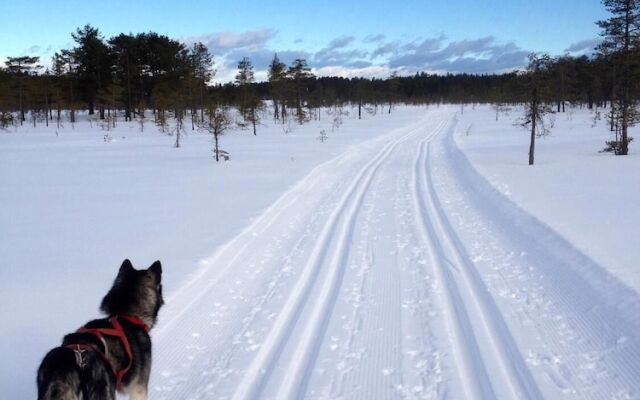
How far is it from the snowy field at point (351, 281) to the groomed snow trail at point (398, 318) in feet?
0.09

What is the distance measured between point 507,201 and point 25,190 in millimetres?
15476

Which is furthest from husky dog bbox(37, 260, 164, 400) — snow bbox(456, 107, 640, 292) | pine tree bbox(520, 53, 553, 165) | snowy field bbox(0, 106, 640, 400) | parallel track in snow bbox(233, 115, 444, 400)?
pine tree bbox(520, 53, 553, 165)

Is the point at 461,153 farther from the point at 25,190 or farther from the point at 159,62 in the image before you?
the point at 159,62

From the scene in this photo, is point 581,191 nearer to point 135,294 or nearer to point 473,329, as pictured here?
point 473,329

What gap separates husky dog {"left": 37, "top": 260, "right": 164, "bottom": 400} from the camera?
9.00 feet

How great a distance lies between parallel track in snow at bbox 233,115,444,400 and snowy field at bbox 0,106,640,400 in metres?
0.02

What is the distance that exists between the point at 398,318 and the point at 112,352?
3.53m

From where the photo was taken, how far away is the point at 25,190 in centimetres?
1603

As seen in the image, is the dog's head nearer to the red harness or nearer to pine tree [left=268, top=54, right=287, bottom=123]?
the red harness

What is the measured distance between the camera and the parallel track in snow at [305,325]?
4430 mm

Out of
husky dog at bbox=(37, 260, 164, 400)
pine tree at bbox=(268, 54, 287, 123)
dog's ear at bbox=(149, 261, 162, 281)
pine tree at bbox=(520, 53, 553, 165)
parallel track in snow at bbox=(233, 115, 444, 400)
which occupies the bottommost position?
parallel track in snow at bbox=(233, 115, 444, 400)

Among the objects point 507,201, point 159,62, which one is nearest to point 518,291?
point 507,201

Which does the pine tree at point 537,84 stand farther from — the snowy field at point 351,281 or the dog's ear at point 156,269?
the dog's ear at point 156,269

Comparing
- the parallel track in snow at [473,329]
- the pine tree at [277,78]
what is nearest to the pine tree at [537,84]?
the parallel track in snow at [473,329]
